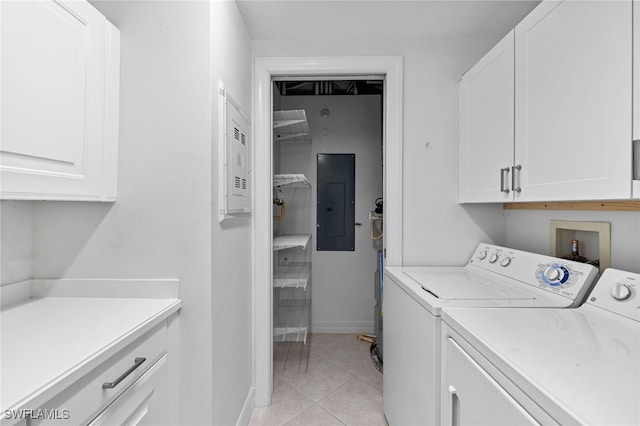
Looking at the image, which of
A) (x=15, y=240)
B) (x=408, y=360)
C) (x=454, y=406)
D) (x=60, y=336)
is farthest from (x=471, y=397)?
(x=15, y=240)

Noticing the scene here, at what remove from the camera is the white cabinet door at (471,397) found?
→ 68 cm

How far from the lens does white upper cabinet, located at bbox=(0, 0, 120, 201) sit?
833 mm

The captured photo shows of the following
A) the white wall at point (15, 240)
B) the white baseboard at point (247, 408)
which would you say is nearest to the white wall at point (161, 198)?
the white wall at point (15, 240)

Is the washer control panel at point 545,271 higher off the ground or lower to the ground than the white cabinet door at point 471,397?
higher

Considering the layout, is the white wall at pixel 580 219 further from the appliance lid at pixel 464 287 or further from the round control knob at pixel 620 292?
the appliance lid at pixel 464 287

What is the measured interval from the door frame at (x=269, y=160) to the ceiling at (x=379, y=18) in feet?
0.50

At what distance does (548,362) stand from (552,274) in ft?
2.34

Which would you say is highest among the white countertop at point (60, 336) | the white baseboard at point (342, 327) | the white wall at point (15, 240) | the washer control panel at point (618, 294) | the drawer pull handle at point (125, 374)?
the white wall at point (15, 240)

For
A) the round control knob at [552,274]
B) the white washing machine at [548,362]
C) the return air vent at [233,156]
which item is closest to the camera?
the white washing machine at [548,362]

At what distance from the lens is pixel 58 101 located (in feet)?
3.16

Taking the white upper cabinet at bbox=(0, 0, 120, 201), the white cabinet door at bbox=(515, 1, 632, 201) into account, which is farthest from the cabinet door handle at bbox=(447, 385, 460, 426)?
the white upper cabinet at bbox=(0, 0, 120, 201)

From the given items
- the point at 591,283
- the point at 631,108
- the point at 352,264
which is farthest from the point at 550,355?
the point at 352,264

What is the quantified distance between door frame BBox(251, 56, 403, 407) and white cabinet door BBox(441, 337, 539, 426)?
0.92 m

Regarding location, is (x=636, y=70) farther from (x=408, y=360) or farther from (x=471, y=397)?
(x=408, y=360)
